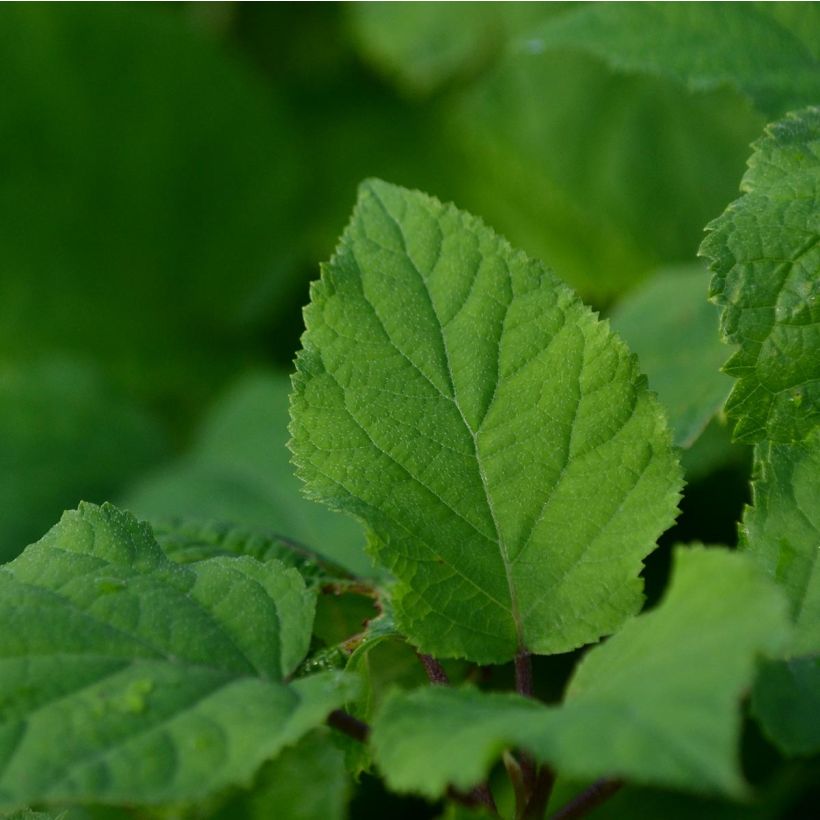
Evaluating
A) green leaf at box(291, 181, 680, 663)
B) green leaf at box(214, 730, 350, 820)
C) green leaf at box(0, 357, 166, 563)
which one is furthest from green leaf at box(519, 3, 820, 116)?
green leaf at box(0, 357, 166, 563)

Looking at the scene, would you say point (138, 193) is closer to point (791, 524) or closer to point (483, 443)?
point (483, 443)

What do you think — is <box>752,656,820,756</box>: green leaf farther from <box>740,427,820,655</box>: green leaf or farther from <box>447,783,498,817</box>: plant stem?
<box>447,783,498,817</box>: plant stem

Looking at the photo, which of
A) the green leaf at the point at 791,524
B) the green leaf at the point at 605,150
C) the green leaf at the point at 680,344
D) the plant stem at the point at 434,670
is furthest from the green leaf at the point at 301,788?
the green leaf at the point at 605,150

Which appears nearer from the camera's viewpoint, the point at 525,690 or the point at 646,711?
the point at 646,711

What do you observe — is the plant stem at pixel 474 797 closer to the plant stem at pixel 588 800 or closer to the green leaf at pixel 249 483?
the plant stem at pixel 588 800

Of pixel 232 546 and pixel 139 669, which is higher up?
pixel 232 546

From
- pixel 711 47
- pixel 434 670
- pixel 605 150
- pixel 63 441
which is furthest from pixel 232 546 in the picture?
pixel 605 150
